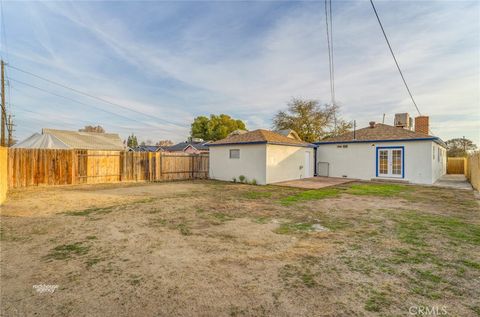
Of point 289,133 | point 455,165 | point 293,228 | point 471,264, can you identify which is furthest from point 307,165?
point 455,165

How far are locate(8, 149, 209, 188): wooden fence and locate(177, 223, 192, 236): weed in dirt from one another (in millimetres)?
10561

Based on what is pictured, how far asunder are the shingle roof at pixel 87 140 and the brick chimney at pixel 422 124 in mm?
28370

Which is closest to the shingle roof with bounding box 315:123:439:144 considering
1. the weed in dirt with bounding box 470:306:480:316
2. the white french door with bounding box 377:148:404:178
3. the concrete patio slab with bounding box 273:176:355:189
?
the white french door with bounding box 377:148:404:178

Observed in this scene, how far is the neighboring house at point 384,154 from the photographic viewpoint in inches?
545

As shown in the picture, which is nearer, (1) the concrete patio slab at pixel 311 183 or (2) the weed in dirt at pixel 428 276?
(2) the weed in dirt at pixel 428 276

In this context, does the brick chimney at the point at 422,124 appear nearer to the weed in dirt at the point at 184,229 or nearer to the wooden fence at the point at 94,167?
the wooden fence at the point at 94,167

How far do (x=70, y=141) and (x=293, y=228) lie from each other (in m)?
25.2

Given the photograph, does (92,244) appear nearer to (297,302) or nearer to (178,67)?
(297,302)

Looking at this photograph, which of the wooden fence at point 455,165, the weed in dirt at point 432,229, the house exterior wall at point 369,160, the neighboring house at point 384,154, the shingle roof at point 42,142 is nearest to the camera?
the weed in dirt at point 432,229

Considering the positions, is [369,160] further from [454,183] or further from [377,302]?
[377,302]

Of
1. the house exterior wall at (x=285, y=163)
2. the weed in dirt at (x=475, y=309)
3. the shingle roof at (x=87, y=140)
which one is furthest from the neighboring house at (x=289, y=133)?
the weed in dirt at (x=475, y=309)

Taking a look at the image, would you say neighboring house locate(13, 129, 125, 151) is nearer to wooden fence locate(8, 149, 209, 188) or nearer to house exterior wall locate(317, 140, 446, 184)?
wooden fence locate(8, 149, 209, 188)

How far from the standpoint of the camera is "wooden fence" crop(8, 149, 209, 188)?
1123cm

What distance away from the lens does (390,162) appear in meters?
15.0
